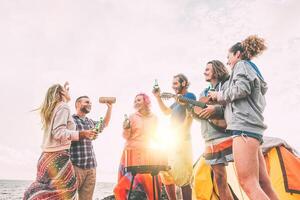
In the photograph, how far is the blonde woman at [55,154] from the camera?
3.67 m

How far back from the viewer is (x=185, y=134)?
16.0ft

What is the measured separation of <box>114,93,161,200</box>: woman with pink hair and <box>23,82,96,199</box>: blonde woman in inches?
36.4

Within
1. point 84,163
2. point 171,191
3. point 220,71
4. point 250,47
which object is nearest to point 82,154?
point 84,163

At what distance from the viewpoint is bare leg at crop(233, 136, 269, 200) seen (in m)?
2.64

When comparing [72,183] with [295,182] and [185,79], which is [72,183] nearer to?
[185,79]

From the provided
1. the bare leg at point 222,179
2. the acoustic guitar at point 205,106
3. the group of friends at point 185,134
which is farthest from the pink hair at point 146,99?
the bare leg at point 222,179

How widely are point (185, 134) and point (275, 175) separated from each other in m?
1.62

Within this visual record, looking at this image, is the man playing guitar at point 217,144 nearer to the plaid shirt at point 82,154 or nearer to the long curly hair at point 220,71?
the long curly hair at point 220,71

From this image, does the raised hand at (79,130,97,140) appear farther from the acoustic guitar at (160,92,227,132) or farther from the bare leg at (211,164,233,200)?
the bare leg at (211,164,233,200)

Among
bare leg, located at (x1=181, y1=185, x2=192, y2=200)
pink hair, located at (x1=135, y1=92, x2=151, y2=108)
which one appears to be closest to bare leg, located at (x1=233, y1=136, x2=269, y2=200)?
bare leg, located at (x1=181, y1=185, x2=192, y2=200)

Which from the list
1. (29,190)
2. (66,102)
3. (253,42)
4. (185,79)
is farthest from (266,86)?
(29,190)

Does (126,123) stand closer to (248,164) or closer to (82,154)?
(82,154)

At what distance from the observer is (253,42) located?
336 centimetres

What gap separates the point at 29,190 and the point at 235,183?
11.4 feet
